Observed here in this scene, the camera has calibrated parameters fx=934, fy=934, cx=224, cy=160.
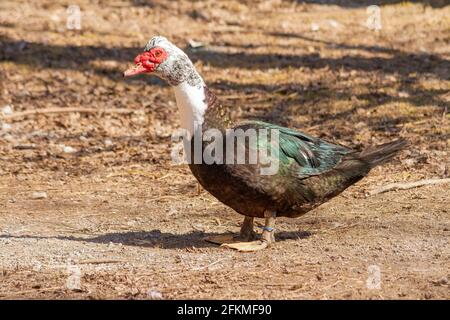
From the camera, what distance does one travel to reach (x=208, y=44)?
12.6 metres

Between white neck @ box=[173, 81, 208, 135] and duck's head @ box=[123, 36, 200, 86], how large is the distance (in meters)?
0.06

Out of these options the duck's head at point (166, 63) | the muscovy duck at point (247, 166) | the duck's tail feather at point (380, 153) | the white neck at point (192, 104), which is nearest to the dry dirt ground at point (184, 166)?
the muscovy duck at point (247, 166)

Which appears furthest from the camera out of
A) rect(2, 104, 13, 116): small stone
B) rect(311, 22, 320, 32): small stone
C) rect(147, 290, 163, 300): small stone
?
rect(311, 22, 320, 32): small stone

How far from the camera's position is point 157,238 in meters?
6.58

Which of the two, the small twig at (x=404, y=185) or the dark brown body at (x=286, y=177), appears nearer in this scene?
the dark brown body at (x=286, y=177)

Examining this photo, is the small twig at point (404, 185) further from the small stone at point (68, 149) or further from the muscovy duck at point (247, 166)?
the small stone at point (68, 149)

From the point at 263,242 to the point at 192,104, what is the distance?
1042mm

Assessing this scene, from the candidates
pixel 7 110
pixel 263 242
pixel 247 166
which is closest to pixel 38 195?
pixel 263 242

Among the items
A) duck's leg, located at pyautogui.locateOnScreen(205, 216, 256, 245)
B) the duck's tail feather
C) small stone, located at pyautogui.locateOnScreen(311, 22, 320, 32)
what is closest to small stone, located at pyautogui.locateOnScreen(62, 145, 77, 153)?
duck's leg, located at pyautogui.locateOnScreen(205, 216, 256, 245)

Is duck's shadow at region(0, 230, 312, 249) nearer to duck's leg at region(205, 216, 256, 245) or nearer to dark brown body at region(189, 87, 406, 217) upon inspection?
duck's leg at region(205, 216, 256, 245)

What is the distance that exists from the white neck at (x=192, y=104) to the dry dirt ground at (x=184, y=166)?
2.83 feet

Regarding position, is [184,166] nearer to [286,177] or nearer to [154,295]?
[286,177]

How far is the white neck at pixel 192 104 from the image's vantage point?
6016 millimetres

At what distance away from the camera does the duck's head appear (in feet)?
19.8
